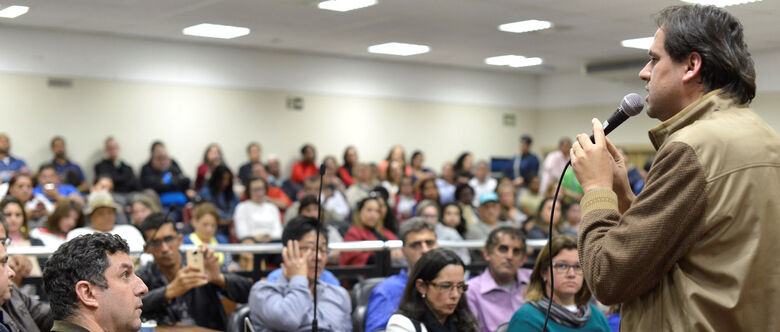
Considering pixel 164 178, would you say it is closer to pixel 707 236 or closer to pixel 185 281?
pixel 185 281

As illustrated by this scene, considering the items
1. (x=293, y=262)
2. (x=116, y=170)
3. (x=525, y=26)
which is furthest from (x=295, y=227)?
(x=116, y=170)

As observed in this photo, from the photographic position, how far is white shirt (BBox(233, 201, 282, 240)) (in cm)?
769

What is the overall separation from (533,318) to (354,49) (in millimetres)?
7589

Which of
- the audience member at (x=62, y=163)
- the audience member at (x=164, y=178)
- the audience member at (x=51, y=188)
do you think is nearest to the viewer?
the audience member at (x=51, y=188)

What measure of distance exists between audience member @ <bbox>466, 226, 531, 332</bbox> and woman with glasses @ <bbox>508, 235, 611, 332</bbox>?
59cm

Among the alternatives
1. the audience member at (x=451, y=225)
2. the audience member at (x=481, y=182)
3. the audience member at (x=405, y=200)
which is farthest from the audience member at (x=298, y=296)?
the audience member at (x=481, y=182)

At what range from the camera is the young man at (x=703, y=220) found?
1.50 metres

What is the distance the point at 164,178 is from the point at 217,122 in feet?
4.36

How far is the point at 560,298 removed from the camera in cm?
350

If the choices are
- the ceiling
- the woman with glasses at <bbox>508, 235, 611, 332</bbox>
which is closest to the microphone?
the woman with glasses at <bbox>508, 235, 611, 332</bbox>

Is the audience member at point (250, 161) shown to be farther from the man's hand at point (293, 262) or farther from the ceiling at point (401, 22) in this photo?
the man's hand at point (293, 262)

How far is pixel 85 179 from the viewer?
9.27m

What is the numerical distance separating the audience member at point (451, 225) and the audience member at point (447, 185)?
1981 mm

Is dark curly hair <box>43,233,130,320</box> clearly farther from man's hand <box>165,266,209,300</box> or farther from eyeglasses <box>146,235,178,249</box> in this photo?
eyeglasses <box>146,235,178,249</box>
